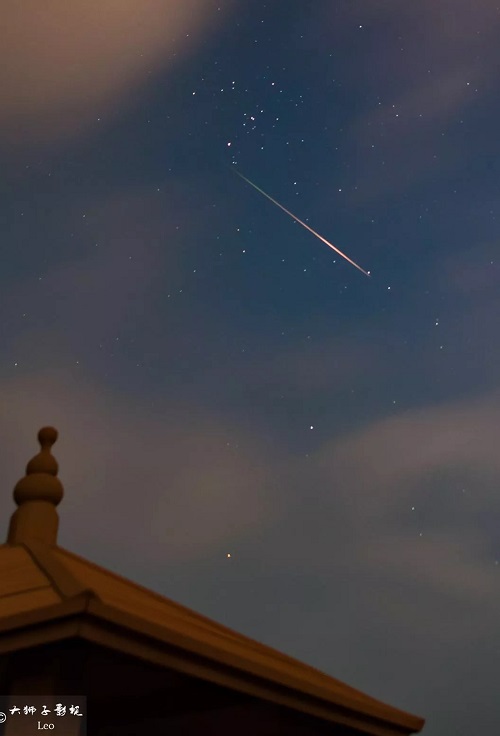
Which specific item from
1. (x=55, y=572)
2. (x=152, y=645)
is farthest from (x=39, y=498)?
(x=152, y=645)

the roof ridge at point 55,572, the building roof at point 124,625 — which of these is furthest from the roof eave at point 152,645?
the roof ridge at point 55,572

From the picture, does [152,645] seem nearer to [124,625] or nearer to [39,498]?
[124,625]

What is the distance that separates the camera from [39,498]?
695 centimetres

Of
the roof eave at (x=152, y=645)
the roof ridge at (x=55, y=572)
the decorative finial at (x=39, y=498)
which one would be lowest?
the roof eave at (x=152, y=645)

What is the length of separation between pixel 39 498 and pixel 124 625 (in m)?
2.89

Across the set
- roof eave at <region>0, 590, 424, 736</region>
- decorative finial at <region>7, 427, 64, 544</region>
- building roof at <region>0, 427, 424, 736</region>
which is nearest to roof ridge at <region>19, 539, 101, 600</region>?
building roof at <region>0, 427, 424, 736</region>

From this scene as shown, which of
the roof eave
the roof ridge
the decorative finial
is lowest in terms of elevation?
the roof eave

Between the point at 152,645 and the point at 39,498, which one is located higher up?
the point at 39,498

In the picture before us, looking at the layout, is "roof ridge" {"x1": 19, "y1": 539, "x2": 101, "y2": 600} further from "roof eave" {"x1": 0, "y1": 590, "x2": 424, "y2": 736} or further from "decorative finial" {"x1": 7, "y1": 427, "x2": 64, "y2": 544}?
"decorative finial" {"x1": 7, "y1": 427, "x2": 64, "y2": 544}

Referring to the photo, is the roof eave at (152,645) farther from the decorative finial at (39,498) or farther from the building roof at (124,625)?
the decorative finial at (39,498)

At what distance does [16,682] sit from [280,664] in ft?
6.75

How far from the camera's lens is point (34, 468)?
7.21 meters

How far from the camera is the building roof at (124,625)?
4246mm

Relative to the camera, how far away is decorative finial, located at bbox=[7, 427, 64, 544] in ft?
21.9
